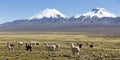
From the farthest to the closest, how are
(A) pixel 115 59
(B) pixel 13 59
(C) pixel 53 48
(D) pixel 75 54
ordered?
(C) pixel 53 48
(D) pixel 75 54
(A) pixel 115 59
(B) pixel 13 59

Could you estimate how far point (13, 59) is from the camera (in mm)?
33375

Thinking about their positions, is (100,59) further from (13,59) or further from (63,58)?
(13,59)

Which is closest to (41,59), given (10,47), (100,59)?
(100,59)

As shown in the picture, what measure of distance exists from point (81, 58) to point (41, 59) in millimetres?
4530

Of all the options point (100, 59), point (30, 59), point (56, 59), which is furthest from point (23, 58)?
point (100, 59)

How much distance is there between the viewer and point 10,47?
1777 inches

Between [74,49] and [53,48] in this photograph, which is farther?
[53,48]

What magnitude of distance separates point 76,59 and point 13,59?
6.86m

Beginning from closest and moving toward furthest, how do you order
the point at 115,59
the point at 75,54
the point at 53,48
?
the point at 115,59 < the point at 75,54 < the point at 53,48

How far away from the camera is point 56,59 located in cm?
3416

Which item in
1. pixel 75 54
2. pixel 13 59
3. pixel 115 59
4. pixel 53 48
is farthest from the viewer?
pixel 53 48

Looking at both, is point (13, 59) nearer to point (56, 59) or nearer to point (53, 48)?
→ point (56, 59)

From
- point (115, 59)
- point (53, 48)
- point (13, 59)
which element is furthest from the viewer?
point (53, 48)

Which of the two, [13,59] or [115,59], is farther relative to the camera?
[115,59]
